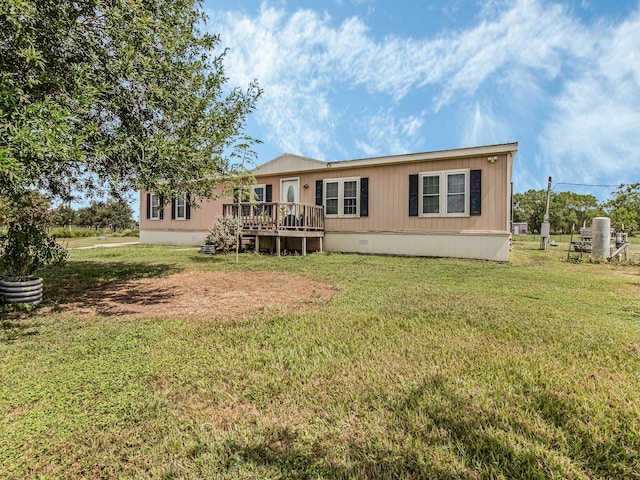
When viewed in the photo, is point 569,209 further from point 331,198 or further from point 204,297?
point 204,297

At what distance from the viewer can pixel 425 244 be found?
10.1 m

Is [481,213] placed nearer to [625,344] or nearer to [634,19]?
[625,344]

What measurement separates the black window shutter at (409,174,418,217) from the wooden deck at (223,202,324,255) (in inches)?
127

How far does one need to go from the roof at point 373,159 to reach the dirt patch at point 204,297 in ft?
16.7

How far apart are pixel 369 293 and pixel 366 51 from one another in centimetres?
955

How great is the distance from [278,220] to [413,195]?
14.5 ft

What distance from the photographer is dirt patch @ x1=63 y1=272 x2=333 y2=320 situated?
4055 millimetres

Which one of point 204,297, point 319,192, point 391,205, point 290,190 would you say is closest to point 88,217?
point 290,190

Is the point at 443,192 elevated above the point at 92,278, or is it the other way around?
the point at 443,192

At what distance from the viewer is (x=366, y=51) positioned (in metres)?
11.0

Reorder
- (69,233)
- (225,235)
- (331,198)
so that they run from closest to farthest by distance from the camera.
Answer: (225,235)
(331,198)
(69,233)

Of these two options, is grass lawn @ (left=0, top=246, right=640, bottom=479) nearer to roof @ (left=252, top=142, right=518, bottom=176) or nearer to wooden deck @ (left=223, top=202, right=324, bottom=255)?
roof @ (left=252, top=142, right=518, bottom=176)

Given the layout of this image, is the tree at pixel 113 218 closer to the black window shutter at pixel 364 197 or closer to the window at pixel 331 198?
the window at pixel 331 198

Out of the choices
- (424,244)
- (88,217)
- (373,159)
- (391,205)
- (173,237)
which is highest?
(373,159)
